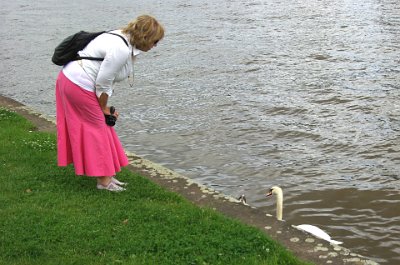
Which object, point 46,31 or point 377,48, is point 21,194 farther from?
point 46,31

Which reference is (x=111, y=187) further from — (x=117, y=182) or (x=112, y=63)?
(x=112, y=63)

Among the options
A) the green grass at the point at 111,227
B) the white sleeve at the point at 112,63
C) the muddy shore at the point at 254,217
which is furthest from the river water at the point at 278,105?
the white sleeve at the point at 112,63

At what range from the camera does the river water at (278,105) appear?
23.7ft

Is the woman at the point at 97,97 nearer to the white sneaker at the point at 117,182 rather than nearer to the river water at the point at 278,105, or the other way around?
the white sneaker at the point at 117,182

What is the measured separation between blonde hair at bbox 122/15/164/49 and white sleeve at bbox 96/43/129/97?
14 cm

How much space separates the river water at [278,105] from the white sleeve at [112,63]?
2.75 meters

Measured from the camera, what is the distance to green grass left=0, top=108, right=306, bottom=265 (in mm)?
4586

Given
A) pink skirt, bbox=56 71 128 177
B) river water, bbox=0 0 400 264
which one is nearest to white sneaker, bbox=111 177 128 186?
pink skirt, bbox=56 71 128 177

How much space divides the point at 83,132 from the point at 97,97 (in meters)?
0.40

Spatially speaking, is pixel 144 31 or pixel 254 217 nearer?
pixel 144 31

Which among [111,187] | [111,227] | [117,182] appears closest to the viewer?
[111,227]

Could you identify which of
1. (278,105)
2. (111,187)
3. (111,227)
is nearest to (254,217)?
(111,227)

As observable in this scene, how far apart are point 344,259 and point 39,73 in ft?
41.1

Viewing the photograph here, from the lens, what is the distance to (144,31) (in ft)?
17.1
